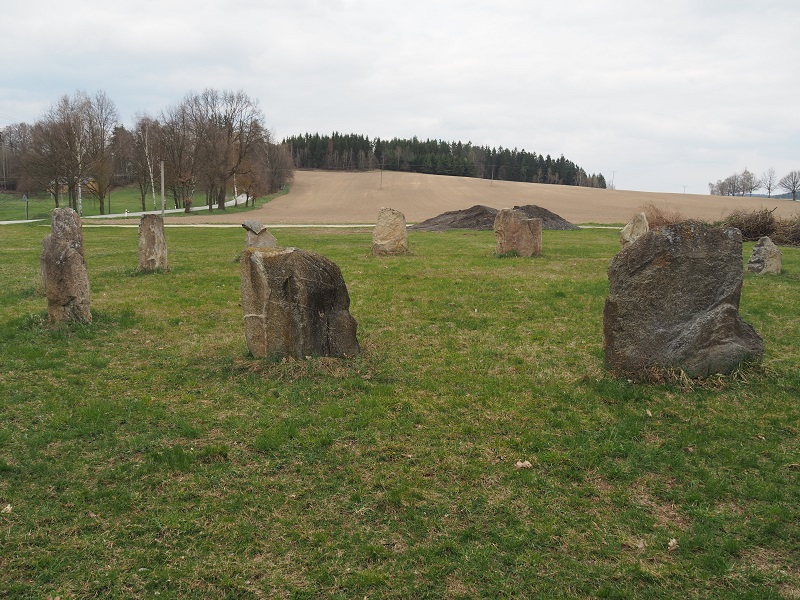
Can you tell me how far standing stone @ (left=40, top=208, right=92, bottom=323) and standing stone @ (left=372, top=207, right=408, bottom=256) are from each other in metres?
12.3

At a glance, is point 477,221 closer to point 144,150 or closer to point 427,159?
point 144,150

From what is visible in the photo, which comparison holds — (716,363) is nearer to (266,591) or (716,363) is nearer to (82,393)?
(266,591)

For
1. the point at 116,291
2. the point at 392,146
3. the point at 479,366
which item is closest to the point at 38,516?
the point at 479,366

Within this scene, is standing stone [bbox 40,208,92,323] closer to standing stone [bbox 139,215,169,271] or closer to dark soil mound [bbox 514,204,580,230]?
standing stone [bbox 139,215,169,271]

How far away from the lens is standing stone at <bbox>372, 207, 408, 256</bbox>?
21.6 meters

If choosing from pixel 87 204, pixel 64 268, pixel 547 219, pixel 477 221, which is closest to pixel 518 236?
pixel 64 268

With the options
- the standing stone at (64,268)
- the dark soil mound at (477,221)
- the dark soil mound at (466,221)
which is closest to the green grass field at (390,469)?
the standing stone at (64,268)

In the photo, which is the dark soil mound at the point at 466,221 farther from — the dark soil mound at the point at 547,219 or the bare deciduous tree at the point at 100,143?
the bare deciduous tree at the point at 100,143

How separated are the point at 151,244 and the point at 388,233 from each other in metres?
8.35

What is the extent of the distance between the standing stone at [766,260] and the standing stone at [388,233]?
11.5 meters

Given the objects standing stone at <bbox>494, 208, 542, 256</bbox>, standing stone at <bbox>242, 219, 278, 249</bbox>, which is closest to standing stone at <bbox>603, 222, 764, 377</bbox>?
standing stone at <bbox>242, 219, 278, 249</bbox>

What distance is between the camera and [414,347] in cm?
977

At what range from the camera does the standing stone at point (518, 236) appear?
20859 millimetres

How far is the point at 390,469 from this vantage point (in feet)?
18.7
